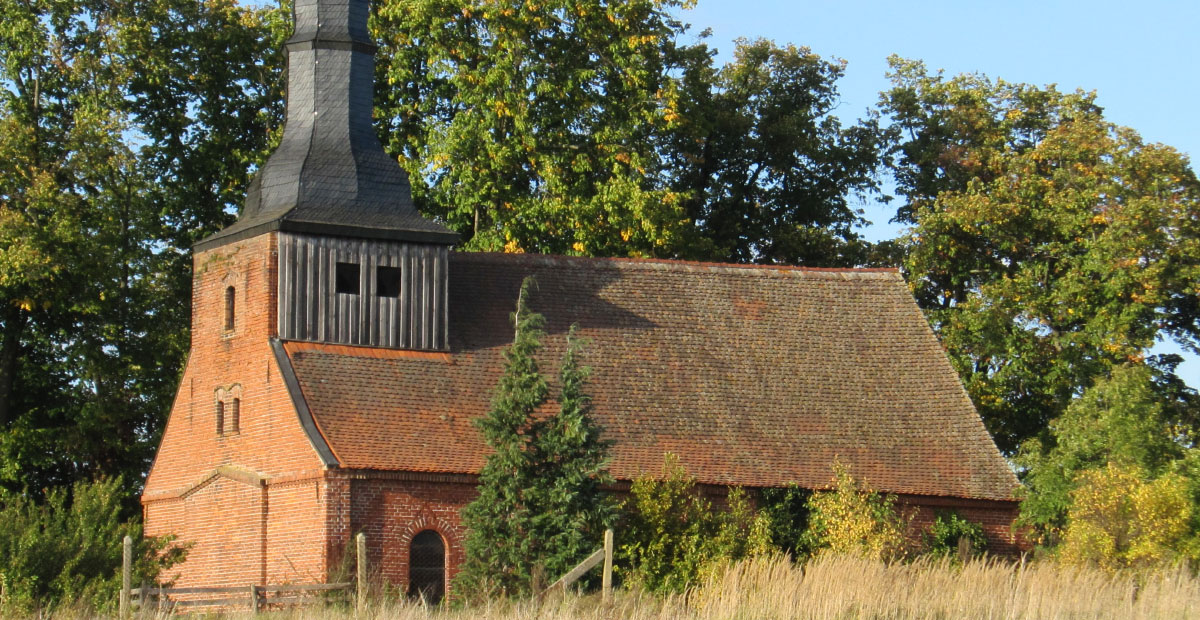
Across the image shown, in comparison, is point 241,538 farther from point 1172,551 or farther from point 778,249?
point 778,249

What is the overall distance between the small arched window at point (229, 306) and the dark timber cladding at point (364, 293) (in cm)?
163

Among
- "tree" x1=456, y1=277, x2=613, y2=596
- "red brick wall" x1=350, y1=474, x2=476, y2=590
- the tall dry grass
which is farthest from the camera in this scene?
"red brick wall" x1=350, y1=474, x2=476, y2=590

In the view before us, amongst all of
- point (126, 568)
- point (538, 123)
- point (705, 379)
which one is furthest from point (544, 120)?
point (126, 568)

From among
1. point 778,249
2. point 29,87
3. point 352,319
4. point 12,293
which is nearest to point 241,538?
point 352,319

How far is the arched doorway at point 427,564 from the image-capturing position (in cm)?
3069

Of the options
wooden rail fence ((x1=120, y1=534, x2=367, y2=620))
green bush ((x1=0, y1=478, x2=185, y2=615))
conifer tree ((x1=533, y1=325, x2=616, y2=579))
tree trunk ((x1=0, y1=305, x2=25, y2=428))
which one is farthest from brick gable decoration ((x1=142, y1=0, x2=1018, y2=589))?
tree trunk ((x1=0, y1=305, x2=25, y2=428))

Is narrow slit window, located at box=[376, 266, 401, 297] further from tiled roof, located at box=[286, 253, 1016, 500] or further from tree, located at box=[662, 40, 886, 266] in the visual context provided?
tree, located at box=[662, 40, 886, 266]

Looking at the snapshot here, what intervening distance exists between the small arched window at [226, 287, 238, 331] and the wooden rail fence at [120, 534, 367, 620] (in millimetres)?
5635

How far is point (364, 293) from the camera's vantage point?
33.3 m

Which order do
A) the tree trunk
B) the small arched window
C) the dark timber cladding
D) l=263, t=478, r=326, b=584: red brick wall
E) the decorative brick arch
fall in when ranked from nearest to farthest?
l=263, t=478, r=326, b=584: red brick wall < the decorative brick arch < the dark timber cladding < the small arched window < the tree trunk

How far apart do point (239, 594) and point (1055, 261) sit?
75.7 ft

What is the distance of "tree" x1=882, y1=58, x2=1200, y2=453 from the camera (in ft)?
136

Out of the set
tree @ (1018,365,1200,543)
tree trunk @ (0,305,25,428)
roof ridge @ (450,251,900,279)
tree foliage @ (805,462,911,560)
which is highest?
roof ridge @ (450,251,900,279)

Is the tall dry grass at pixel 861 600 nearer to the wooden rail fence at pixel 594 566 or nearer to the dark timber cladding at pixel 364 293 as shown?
the wooden rail fence at pixel 594 566
